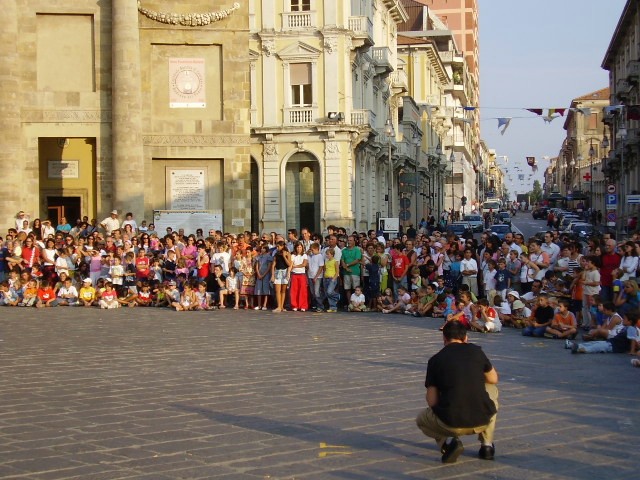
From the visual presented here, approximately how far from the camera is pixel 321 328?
20641 millimetres

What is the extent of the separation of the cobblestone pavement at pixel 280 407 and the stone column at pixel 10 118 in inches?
526

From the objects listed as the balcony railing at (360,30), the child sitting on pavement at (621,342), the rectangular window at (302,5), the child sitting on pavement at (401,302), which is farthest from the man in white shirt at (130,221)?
the balcony railing at (360,30)

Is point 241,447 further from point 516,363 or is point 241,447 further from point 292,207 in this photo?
point 292,207

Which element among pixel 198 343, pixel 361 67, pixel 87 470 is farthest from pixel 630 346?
pixel 361 67

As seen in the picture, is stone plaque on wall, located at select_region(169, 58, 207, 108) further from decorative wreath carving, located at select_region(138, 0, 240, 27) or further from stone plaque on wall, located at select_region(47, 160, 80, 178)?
stone plaque on wall, located at select_region(47, 160, 80, 178)

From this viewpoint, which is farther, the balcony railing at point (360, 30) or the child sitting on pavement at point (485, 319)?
the balcony railing at point (360, 30)

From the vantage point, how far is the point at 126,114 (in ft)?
109

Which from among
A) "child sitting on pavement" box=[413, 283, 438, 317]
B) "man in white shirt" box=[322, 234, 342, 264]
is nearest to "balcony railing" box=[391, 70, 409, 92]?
"man in white shirt" box=[322, 234, 342, 264]

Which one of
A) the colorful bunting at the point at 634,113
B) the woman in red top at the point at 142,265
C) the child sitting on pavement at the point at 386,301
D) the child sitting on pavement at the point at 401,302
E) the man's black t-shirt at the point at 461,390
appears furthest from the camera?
the colorful bunting at the point at 634,113

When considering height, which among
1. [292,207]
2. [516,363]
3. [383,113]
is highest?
[383,113]

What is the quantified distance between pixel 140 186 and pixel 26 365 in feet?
61.1

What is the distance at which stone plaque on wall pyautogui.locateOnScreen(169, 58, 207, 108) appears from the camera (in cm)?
3491

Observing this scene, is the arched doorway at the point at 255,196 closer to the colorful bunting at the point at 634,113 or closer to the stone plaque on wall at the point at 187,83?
the stone plaque on wall at the point at 187,83

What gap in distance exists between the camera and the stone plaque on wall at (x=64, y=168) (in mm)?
37500
